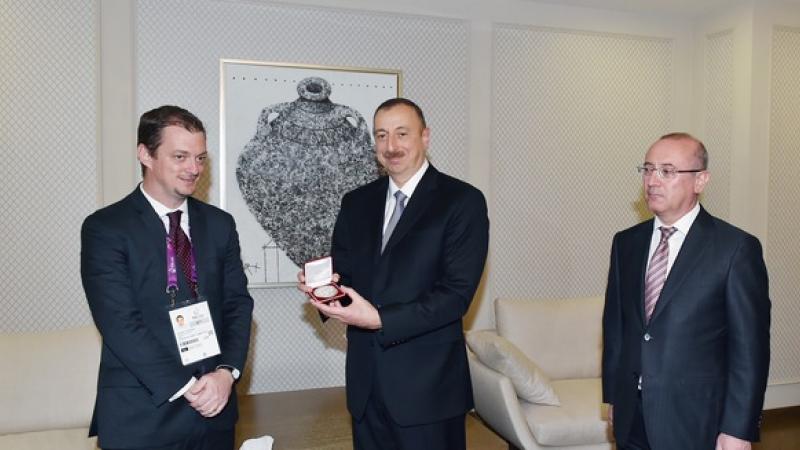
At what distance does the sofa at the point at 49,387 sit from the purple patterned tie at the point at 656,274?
243cm

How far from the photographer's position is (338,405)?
3.76m

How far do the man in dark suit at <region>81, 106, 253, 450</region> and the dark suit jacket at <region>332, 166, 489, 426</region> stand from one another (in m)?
0.48

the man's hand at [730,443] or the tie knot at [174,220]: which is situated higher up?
the tie knot at [174,220]

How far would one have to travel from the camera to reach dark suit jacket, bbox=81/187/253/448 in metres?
1.88

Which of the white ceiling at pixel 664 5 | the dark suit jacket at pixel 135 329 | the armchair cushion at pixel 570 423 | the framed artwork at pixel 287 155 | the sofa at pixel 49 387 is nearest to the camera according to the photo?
the dark suit jacket at pixel 135 329

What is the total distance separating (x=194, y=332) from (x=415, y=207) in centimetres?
83

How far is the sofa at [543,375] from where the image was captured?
11.1 feet

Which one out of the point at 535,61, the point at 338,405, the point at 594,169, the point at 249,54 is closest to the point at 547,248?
the point at 594,169

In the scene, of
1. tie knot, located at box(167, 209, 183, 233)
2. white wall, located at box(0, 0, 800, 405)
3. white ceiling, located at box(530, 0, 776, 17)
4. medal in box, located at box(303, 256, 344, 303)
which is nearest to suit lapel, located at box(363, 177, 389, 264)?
medal in box, located at box(303, 256, 344, 303)

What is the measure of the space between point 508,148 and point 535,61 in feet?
2.23

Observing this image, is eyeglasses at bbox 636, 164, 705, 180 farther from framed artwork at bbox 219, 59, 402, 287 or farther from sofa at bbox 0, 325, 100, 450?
sofa at bbox 0, 325, 100, 450

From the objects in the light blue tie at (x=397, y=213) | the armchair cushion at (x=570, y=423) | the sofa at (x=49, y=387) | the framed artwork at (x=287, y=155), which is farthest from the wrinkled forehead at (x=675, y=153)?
the sofa at (x=49, y=387)

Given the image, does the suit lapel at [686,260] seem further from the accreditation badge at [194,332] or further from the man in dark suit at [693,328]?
the accreditation badge at [194,332]

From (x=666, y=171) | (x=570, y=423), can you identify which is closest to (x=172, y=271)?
(x=666, y=171)
